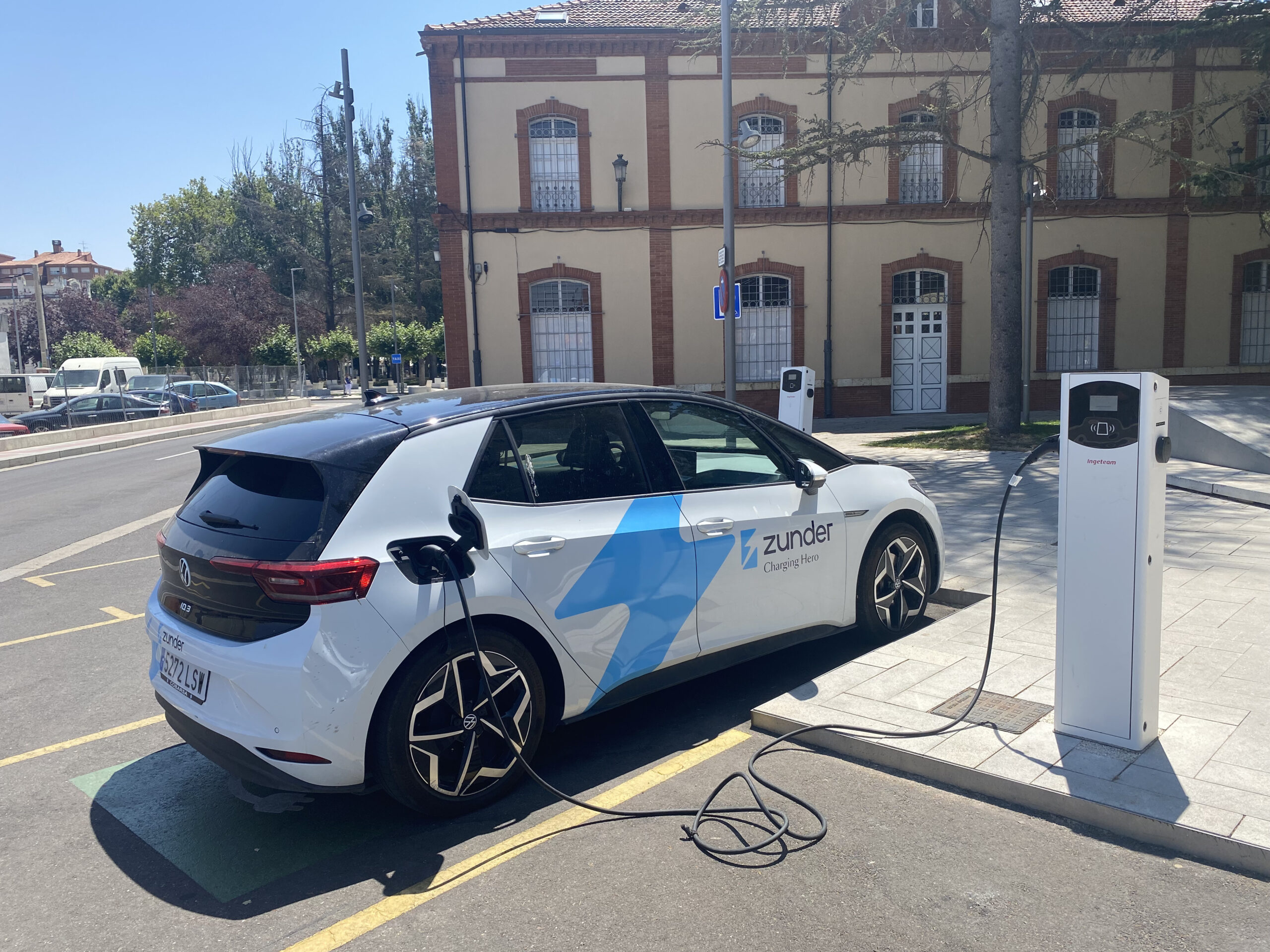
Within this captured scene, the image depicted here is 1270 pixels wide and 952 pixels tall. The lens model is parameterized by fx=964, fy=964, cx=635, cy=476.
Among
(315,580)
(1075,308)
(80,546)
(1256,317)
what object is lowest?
(80,546)

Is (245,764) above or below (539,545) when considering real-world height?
below

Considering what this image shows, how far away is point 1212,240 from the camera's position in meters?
24.5

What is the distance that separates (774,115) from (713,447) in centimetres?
2090

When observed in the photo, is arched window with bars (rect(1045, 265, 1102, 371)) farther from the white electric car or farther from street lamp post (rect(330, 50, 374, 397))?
the white electric car

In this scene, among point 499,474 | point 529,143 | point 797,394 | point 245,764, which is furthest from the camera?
point 529,143

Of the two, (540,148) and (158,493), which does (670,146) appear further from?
(158,493)

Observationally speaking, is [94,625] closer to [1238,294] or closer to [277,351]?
[1238,294]

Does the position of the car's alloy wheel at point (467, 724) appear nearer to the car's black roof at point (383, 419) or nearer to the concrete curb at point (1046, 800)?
the car's black roof at point (383, 419)

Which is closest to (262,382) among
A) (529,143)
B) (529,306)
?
(529,306)

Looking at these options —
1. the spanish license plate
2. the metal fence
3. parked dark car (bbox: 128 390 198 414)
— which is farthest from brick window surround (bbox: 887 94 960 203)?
the metal fence

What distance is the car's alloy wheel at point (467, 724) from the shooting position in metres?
3.68

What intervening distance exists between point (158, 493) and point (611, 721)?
1256 centimetres

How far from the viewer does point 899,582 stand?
578cm

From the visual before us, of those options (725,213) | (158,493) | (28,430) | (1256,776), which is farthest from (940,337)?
(28,430)
